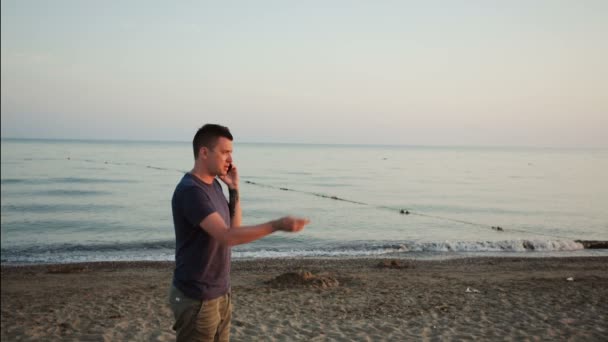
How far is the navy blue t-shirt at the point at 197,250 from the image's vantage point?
2826mm

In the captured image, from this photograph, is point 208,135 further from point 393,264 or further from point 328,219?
point 328,219

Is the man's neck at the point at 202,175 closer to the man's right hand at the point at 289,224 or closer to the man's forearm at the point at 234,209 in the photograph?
the man's forearm at the point at 234,209

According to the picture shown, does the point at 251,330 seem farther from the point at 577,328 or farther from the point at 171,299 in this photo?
the point at 577,328

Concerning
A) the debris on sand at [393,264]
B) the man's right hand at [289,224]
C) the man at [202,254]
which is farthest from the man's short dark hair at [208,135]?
the debris on sand at [393,264]

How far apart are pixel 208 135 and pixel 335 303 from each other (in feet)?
21.3

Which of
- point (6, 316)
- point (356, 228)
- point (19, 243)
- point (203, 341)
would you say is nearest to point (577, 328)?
point (203, 341)

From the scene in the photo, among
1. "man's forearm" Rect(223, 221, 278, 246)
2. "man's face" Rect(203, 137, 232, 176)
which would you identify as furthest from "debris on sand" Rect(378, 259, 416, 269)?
"man's forearm" Rect(223, 221, 278, 246)

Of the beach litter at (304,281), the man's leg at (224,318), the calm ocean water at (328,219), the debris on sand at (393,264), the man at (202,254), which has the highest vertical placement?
the man at (202,254)

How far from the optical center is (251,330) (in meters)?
7.25

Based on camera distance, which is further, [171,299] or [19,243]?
[19,243]

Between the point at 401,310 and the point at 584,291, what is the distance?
439 centimetres

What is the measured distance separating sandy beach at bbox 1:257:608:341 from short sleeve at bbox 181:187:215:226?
4.67 m

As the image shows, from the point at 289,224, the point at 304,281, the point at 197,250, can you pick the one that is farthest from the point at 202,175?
the point at 304,281

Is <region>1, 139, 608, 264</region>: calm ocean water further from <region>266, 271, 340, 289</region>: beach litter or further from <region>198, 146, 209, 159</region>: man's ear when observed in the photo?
<region>198, 146, 209, 159</region>: man's ear
